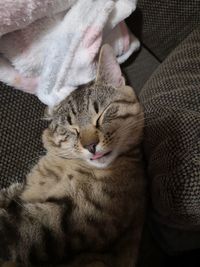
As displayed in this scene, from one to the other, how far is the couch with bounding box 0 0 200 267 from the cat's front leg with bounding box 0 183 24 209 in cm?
2

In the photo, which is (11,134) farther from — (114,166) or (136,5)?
(136,5)

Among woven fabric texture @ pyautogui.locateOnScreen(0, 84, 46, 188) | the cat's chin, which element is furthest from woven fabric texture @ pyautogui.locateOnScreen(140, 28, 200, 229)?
woven fabric texture @ pyautogui.locateOnScreen(0, 84, 46, 188)

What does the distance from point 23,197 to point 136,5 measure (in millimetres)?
688

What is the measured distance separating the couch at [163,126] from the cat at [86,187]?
→ 48 millimetres

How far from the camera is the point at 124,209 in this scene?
3.31 feet

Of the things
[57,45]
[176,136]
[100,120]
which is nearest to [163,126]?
[176,136]

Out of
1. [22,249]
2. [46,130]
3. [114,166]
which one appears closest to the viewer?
[22,249]

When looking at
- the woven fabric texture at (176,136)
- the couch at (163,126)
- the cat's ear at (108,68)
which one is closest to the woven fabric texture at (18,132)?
the couch at (163,126)

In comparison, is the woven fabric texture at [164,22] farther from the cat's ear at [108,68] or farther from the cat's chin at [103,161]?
the cat's chin at [103,161]

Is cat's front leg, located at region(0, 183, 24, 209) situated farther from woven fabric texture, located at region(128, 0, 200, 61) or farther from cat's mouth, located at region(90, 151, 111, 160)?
woven fabric texture, located at region(128, 0, 200, 61)

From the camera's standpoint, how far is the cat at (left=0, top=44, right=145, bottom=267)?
0.96 m

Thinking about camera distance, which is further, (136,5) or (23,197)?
(136,5)

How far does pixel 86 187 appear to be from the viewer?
40.5 inches

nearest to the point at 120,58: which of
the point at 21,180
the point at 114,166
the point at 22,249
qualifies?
the point at 114,166
